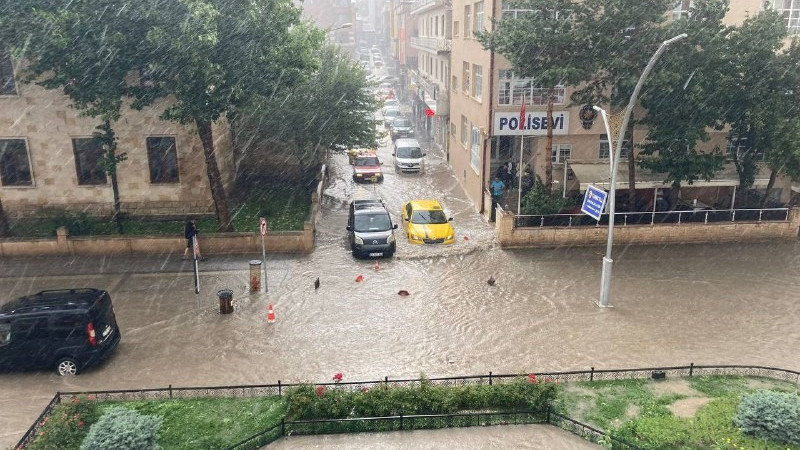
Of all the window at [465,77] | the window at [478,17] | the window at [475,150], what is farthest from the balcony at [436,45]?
the window at [475,150]

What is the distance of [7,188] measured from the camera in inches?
922

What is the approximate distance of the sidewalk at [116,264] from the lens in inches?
→ 758

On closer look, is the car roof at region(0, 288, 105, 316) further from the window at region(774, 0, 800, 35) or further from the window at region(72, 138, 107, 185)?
the window at region(774, 0, 800, 35)

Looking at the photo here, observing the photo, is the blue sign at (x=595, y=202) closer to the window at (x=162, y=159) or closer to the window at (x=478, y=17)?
the window at (x=478, y=17)

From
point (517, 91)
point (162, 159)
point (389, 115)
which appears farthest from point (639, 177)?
point (389, 115)

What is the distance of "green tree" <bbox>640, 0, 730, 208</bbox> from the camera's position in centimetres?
1972

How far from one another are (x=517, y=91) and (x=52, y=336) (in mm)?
18746

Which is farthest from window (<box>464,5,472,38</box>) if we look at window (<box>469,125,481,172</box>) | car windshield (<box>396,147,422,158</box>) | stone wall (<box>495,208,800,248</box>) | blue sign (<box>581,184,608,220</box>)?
blue sign (<box>581,184,608,220</box>)

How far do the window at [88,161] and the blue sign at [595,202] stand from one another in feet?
60.1

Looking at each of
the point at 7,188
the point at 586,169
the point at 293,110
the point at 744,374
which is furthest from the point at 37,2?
the point at 744,374

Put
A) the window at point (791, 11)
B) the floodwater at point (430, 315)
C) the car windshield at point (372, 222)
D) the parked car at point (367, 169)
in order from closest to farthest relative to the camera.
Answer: the floodwater at point (430, 315), the car windshield at point (372, 222), the window at point (791, 11), the parked car at point (367, 169)

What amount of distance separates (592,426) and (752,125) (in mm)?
15173

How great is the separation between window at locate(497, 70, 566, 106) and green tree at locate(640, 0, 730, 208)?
452cm

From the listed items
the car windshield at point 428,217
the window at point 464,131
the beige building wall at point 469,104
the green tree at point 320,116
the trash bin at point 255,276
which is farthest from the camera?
the window at point 464,131
